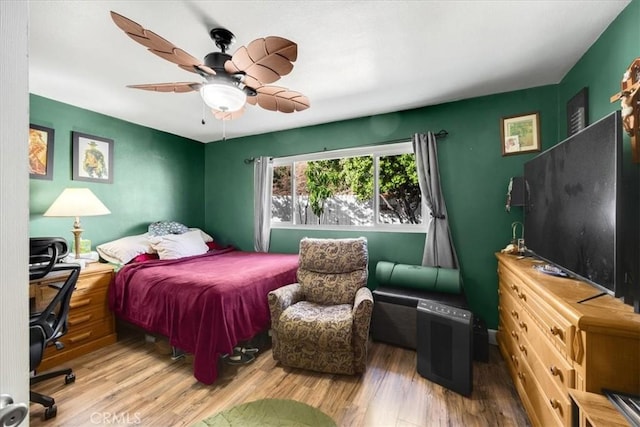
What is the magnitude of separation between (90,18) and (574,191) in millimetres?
2891

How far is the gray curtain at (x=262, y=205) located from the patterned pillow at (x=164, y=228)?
39.4 inches

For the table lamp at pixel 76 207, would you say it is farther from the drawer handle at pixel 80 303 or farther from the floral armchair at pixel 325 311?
the floral armchair at pixel 325 311

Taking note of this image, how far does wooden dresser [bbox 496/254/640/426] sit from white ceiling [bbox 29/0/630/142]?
1.54 meters

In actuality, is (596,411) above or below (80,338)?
above

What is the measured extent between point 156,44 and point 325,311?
2.13m

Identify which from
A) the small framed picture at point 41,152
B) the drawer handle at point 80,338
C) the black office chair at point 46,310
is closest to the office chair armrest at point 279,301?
the black office chair at point 46,310

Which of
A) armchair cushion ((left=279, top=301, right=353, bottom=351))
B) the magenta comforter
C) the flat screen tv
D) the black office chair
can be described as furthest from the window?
the black office chair

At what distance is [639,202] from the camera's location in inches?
48.1

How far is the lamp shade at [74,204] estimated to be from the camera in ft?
8.13

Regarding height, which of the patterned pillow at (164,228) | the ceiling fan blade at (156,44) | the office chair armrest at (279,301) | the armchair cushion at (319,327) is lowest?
the armchair cushion at (319,327)

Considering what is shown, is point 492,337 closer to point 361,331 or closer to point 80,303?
point 361,331

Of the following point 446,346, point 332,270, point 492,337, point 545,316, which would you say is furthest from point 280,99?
point 492,337

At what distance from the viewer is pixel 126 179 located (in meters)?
3.34

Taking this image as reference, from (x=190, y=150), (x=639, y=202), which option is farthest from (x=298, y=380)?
(x=190, y=150)
